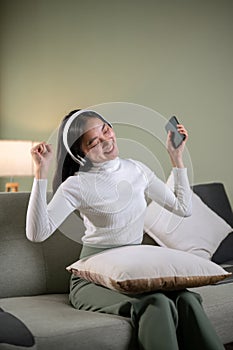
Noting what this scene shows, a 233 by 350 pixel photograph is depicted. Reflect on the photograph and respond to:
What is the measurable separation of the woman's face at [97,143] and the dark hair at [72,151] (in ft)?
0.06

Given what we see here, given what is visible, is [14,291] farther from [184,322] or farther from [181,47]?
[181,47]

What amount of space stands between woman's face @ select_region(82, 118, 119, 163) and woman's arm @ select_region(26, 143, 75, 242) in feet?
0.48

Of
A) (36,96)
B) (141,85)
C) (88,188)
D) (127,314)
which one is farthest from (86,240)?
(36,96)

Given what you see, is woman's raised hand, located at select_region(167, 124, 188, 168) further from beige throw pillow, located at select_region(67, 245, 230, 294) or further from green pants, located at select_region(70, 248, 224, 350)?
green pants, located at select_region(70, 248, 224, 350)

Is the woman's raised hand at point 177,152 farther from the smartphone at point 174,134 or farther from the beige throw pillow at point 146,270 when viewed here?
the beige throw pillow at point 146,270

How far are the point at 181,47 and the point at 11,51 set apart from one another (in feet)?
3.85

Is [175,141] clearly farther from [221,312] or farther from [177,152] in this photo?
[221,312]

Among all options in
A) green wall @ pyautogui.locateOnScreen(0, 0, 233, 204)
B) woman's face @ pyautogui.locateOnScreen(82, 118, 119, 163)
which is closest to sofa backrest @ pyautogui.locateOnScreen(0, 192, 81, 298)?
woman's face @ pyautogui.locateOnScreen(82, 118, 119, 163)

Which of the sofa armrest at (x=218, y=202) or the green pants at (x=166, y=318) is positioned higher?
the green pants at (x=166, y=318)

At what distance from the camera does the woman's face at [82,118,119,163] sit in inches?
98.3

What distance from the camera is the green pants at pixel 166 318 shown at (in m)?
2.13

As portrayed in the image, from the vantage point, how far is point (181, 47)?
4.24 m

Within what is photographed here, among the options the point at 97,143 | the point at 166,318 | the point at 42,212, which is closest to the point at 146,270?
the point at 166,318

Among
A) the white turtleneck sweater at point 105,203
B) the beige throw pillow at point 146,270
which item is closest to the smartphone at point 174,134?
the white turtleneck sweater at point 105,203
